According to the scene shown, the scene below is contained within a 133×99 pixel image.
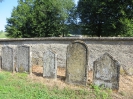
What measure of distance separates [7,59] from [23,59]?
936 millimetres

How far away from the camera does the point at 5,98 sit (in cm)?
506

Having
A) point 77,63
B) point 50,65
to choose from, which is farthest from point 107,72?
point 50,65

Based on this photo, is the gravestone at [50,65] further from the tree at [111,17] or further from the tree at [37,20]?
the tree at [37,20]

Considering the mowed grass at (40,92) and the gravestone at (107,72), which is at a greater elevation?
the gravestone at (107,72)

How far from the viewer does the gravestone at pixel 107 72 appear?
592 cm

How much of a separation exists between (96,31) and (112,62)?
13.2 meters

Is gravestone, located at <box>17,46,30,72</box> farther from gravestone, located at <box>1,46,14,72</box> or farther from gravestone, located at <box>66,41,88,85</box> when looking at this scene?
gravestone, located at <box>66,41,88,85</box>

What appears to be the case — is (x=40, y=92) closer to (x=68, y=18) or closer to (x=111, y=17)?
(x=111, y=17)

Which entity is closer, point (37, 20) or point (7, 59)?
point (7, 59)

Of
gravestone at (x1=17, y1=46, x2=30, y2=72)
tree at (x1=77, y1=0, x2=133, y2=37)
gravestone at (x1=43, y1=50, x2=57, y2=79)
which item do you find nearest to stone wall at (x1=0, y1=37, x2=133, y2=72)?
gravestone at (x1=17, y1=46, x2=30, y2=72)

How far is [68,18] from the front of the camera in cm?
2378

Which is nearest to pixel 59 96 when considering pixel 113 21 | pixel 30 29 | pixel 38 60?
pixel 38 60

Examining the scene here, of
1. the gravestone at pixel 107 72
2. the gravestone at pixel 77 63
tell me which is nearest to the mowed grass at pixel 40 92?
the gravestone at pixel 107 72

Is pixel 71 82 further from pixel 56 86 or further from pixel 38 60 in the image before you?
pixel 38 60
